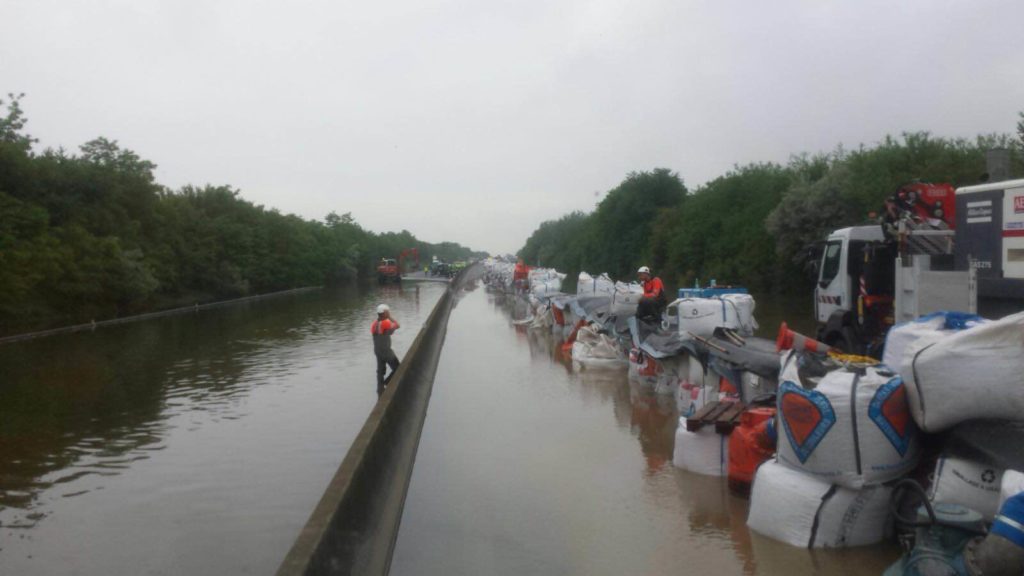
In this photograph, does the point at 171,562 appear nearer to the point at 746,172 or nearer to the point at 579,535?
the point at 579,535

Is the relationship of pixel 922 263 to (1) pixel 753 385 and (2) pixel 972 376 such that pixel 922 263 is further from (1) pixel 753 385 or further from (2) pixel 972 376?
(2) pixel 972 376

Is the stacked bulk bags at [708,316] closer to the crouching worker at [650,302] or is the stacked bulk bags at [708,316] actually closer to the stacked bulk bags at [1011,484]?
the crouching worker at [650,302]

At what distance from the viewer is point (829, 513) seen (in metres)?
5.75

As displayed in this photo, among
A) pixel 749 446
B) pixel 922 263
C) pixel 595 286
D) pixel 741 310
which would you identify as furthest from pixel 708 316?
pixel 595 286

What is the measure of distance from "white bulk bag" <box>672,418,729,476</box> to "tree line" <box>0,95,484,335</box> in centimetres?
2393

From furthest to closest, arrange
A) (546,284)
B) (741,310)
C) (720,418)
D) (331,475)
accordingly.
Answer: (546,284) < (741,310) < (331,475) < (720,418)

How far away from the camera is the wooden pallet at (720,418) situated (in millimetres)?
7727

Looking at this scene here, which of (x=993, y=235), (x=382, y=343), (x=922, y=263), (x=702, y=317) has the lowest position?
(x=382, y=343)

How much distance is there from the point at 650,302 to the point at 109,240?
26194 mm

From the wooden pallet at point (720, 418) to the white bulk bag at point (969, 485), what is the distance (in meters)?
2.52

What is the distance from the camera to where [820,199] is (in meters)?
30.8

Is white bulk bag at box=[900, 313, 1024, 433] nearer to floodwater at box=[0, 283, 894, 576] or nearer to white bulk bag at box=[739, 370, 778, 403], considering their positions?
floodwater at box=[0, 283, 894, 576]

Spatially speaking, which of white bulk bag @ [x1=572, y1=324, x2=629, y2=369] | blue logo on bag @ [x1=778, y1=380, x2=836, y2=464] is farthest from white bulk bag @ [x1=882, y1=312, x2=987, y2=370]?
white bulk bag @ [x1=572, y1=324, x2=629, y2=369]

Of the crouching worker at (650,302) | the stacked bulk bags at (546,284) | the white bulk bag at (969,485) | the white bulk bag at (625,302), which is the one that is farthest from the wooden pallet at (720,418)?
the stacked bulk bags at (546,284)
